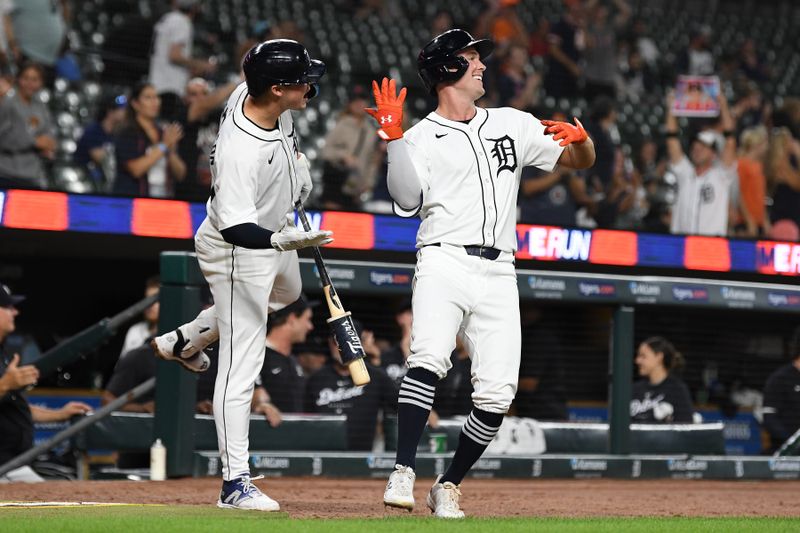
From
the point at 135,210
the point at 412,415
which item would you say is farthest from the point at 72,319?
the point at 412,415

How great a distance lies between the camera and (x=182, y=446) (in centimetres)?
725

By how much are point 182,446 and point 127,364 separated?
834mm

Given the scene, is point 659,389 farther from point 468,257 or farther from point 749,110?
point 749,110

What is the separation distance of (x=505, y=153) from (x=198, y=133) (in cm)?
511

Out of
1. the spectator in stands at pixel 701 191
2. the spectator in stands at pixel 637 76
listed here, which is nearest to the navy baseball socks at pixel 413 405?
the spectator in stands at pixel 701 191

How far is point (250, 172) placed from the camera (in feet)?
16.0

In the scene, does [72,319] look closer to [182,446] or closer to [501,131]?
[182,446]

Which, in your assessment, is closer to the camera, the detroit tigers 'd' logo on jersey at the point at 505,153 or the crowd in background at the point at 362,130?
the detroit tigers 'd' logo on jersey at the point at 505,153

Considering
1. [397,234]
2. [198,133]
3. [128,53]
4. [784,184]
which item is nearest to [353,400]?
[397,234]

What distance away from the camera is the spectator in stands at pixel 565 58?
14.6 metres

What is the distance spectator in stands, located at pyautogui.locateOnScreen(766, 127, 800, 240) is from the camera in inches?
466

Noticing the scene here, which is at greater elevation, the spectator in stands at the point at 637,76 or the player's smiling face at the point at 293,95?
the spectator in stands at the point at 637,76

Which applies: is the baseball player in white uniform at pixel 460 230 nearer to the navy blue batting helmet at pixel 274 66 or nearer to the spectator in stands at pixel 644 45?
the navy blue batting helmet at pixel 274 66

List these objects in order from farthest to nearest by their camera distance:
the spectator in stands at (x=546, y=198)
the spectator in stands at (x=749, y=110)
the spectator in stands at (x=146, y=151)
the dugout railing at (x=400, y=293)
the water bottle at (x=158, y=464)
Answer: the spectator in stands at (x=749, y=110), the spectator in stands at (x=546, y=198), the spectator in stands at (x=146, y=151), the dugout railing at (x=400, y=293), the water bottle at (x=158, y=464)
